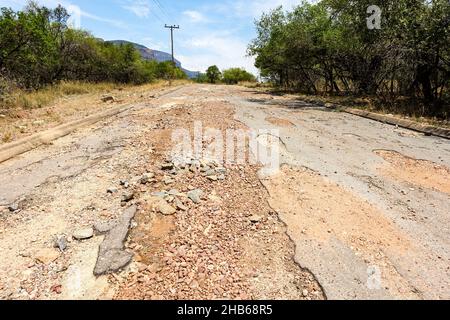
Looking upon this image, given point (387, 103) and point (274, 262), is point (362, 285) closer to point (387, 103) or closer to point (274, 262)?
point (274, 262)

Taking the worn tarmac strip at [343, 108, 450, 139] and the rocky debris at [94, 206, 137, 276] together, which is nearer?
the rocky debris at [94, 206, 137, 276]

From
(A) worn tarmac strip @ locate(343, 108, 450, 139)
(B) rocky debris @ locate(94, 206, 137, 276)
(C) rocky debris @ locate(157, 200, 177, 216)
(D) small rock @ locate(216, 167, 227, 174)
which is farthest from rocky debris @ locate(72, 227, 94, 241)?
(A) worn tarmac strip @ locate(343, 108, 450, 139)

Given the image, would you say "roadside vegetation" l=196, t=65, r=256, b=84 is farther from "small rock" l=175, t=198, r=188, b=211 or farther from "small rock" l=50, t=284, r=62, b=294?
"small rock" l=50, t=284, r=62, b=294

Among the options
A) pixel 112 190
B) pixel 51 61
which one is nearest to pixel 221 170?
pixel 112 190

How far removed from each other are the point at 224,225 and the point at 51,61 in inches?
639

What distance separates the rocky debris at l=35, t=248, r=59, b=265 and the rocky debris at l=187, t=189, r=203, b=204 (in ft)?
4.59

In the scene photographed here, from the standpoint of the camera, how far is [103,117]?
8094 millimetres

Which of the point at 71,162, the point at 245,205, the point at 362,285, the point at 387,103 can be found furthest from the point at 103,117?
the point at 387,103

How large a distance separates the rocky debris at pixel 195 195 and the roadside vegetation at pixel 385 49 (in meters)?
7.60

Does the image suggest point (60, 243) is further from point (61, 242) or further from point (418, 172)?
point (418, 172)

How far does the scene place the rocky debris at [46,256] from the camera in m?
2.37

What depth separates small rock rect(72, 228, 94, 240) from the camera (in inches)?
104

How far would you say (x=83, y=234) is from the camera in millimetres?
2682
